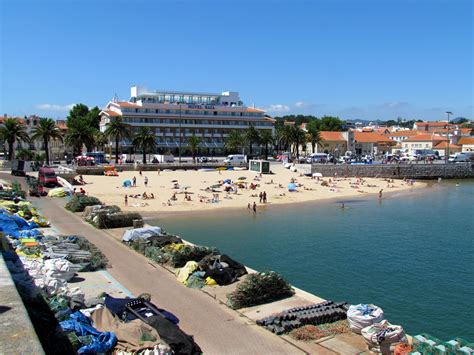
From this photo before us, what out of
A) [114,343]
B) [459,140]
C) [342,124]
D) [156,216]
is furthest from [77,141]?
[459,140]

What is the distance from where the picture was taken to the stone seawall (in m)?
82.0

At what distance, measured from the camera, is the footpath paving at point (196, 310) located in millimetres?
13469

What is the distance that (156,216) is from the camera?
144 feet

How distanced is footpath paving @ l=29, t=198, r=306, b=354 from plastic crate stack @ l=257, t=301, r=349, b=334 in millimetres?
364

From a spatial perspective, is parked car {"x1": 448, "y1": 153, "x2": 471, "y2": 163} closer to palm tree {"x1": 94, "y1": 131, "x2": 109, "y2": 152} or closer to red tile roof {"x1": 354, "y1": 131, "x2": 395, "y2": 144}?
red tile roof {"x1": 354, "y1": 131, "x2": 395, "y2": 144}

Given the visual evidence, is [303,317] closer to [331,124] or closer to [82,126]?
[82,126]

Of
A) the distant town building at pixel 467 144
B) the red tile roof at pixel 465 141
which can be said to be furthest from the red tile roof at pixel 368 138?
the red tile roof at pixel 465 141

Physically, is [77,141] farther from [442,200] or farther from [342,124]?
[342,124]

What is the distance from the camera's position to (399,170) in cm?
9000

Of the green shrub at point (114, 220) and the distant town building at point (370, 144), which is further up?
the distant town building at point (370, 144)

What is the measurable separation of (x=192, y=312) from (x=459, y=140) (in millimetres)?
128745

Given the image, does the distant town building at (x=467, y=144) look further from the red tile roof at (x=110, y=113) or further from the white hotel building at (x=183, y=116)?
the red tile roof at (x=110, y=113)

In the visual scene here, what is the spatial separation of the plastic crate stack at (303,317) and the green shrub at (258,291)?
1471 mm

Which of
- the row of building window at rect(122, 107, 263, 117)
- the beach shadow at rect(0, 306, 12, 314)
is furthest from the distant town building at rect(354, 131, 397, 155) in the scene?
the beach shadow at rect(0, 306, 12, 314)
